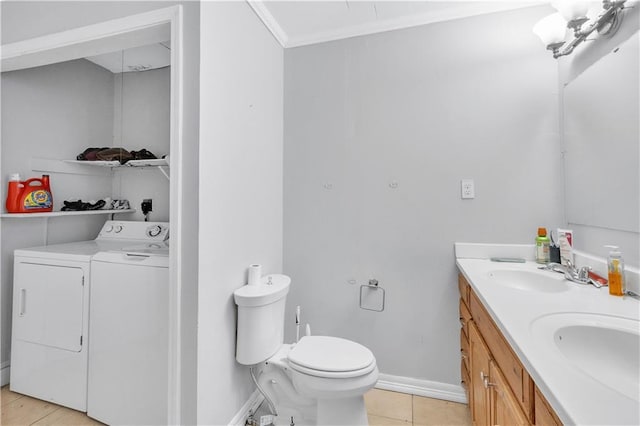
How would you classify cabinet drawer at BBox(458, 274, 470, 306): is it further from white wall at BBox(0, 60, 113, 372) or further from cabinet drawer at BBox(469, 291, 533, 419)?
white wall at BBox(0, 60, 113, 372)

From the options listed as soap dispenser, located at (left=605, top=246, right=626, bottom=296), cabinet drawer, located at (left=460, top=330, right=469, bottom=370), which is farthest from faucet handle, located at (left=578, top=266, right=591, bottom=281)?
cabinet drawer, located at (left=460, top=330, right=469, bottom=370)

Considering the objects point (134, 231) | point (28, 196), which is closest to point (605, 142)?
point (134, 231)

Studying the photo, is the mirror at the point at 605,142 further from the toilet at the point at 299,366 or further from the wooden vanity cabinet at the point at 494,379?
the toilet at the point at 299,366

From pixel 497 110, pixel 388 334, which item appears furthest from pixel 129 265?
pixel 497 110

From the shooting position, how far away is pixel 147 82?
243 cm

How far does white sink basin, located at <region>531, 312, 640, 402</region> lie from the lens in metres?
0.76

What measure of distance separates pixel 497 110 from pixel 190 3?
1.73 m

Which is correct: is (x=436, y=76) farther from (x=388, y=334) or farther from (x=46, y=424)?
(x=46, y=424)

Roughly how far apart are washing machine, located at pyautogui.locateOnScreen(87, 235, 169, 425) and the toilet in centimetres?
39

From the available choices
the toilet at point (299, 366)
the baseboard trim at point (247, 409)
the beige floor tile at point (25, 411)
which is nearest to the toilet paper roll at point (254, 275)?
the toilet at point (299, 366)

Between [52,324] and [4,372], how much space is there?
713 millimetres

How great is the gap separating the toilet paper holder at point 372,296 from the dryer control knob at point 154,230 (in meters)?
1.53

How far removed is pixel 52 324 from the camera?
1698mm

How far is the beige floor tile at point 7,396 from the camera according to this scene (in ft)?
5.78
